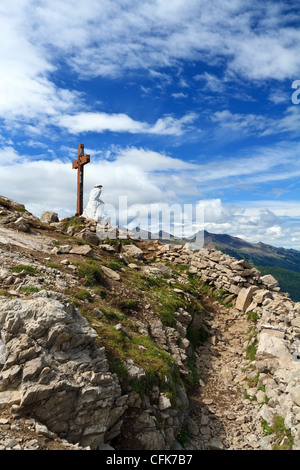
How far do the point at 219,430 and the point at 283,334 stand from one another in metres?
7.23

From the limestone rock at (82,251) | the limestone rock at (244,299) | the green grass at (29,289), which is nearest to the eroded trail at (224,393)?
the limestone rock at (244,299)

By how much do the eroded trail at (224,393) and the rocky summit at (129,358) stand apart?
0.06m

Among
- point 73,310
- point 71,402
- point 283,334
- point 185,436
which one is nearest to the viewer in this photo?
point 71,402

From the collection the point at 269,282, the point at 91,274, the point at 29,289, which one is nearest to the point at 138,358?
the point at 29,289

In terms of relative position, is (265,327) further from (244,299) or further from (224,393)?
(244,299)

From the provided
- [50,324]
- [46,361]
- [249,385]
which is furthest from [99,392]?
[249,385]

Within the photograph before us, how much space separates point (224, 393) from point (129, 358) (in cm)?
744

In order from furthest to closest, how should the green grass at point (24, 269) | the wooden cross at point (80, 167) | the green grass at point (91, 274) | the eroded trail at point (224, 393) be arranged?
the wooden cross at point (80, 167) < the green grass at point (91, 274) < the green grass at point (24, 269) < the eroded trail at point (224, 393)

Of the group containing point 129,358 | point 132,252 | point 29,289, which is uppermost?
point 132,252

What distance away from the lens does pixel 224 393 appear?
15656mm

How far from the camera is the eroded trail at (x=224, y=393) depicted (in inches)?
487

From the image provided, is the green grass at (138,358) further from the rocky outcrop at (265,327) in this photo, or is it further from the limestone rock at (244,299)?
→ the limestone rock at (244,299)

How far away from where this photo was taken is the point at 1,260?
13984 millimetres
